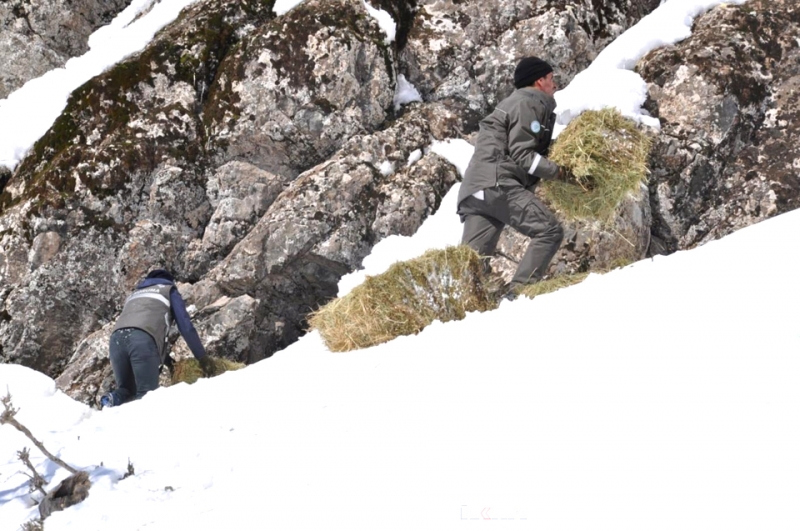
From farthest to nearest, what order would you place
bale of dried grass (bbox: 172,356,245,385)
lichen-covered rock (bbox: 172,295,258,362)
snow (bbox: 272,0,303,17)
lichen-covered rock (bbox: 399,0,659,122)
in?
1. snow (bbox: 272,0,303,17)
2. lichen-covered rock (bbox: 399,0,659,122)
3. lichen-covered rock (bbox: 172,295,258,362)
4. bale of dried grass (bbox: 172,356,245,385)

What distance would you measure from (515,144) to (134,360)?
376cm

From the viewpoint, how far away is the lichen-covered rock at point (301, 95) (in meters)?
8.23

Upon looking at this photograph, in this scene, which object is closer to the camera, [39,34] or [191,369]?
[191,369]

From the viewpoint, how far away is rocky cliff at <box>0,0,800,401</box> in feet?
23.3

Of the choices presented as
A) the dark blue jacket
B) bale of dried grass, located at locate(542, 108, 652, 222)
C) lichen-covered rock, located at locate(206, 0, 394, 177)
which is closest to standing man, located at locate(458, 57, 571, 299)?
bale of dried grass, located at locate(542, 108, 652, 222)

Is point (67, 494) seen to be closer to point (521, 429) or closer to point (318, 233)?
point (521, 429)

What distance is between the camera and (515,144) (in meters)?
5.35

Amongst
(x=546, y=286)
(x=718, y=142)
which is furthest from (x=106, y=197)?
(x=718, y=142)

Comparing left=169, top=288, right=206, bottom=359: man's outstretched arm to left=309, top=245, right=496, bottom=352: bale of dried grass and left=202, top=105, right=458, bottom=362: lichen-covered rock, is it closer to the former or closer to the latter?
left=202, top=105, right=458, bottom=362: lichen-covered rock

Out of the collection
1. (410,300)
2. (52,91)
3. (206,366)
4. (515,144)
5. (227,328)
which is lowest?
(227,328)

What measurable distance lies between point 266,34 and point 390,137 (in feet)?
7.08

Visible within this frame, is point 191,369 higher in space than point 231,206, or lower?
lower

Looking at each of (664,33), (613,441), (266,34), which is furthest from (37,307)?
(664,33)

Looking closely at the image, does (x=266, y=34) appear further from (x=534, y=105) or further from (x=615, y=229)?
(x=615, y=229)
